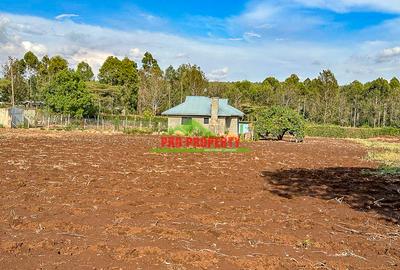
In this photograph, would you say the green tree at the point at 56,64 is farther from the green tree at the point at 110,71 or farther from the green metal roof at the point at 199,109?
the green metal roof at the point at 199,109

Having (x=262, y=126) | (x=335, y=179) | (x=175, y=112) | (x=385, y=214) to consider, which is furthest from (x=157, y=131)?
(x=385, y=214)

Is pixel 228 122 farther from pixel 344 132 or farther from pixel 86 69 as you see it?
pixel 86 69

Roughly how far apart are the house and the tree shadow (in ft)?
86.1

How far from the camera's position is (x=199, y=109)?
139 ft

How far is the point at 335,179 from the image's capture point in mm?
12469

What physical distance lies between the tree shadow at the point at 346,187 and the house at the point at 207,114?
2623 centimetres

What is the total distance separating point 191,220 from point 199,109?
117 ft

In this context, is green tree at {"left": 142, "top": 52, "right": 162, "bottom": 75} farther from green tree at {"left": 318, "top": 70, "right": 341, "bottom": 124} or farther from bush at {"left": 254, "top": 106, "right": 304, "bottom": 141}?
bush at {"left": 254, "top": 106, "right": 304, "bottom": 141}

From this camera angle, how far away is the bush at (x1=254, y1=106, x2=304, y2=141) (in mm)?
34219

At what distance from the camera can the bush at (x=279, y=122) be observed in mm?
34219

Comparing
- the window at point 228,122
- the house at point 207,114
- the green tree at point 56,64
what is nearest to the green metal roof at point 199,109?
the house at point 207,114

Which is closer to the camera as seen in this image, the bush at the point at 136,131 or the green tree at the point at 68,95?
the bush at the point at 136,131

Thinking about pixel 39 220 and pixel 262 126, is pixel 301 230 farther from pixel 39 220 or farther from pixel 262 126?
pixel 262 126

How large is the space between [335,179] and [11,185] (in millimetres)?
9088
